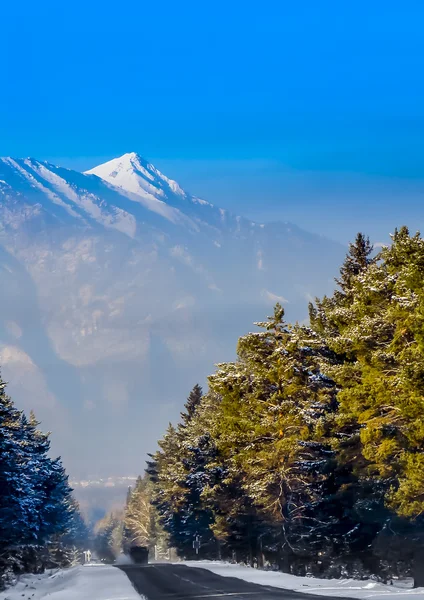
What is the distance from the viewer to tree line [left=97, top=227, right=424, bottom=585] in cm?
3117

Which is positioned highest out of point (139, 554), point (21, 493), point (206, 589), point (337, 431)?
point (337, 431)

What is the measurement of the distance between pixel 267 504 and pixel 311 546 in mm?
3783

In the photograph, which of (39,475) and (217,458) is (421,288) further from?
(39,475)

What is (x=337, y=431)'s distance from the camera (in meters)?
38.5

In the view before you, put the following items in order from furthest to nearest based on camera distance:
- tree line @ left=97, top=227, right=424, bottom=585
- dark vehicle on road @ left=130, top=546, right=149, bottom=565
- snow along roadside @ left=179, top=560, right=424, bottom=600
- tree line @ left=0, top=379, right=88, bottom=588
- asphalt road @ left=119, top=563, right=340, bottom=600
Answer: dark vehicle on road @ left=130, top=546, right=149, bottom=565
tree line @ left=0, top=379, right=88, bottom=588
tree line @ left=97, top=227, right=424, bottom=585
asphalt road @ left=119, top=563, right=340, bottom=600
snow along roadside @ left=179, top=560, right=424, bottom=600

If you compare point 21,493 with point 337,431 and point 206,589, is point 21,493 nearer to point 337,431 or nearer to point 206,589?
point 206,589

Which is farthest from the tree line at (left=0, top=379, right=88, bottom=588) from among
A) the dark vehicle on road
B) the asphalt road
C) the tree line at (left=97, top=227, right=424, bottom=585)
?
the tree line at (left=97, top=227, right=424, bottom=585)

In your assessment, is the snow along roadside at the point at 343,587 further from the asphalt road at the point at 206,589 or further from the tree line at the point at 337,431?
the tree line at the point at 337,431

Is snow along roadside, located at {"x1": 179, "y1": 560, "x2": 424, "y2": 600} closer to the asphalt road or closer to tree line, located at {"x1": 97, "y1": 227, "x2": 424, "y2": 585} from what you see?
the asphalt road

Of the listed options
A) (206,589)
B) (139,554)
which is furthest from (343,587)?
(139,554)

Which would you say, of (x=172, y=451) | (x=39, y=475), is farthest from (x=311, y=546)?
(x=172, y=451)

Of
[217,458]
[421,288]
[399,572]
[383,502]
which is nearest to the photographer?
[421,288]

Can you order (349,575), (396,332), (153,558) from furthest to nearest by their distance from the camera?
(153,558) → (349,575) → (396,332)

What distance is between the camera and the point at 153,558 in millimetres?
169500
